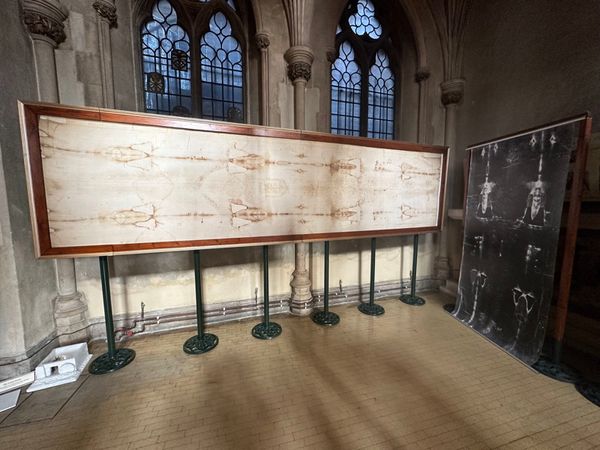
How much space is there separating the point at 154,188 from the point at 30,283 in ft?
5.20

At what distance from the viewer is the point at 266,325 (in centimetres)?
297

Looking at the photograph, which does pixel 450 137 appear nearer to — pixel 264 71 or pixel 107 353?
pixel 264 71

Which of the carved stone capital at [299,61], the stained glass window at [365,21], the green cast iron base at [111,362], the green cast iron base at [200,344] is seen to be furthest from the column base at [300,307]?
the stained glass window at [365,21]

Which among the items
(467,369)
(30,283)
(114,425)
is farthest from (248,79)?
(467,369)

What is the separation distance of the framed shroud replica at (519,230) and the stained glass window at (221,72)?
11.3ft

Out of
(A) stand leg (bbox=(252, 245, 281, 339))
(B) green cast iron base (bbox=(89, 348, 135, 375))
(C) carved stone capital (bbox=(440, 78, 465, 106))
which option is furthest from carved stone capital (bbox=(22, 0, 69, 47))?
(C) carved stone capital (bbox=(440, 78, 465, 106))

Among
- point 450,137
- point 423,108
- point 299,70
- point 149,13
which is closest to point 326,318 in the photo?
point 299,70

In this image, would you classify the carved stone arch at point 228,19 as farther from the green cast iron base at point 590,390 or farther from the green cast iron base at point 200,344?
the green cast iron base at point 590,390

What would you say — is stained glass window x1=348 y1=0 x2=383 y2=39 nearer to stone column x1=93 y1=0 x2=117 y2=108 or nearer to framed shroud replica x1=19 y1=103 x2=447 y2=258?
framed shroud replica x1=19 y1=103 x2=447 y2=258

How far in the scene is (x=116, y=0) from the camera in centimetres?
283

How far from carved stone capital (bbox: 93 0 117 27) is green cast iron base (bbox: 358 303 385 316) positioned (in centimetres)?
475

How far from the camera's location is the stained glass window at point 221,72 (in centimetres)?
350

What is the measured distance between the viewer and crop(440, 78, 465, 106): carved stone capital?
3916 millimetres

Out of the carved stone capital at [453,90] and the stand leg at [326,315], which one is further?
the carved stone capital at [453,90]
